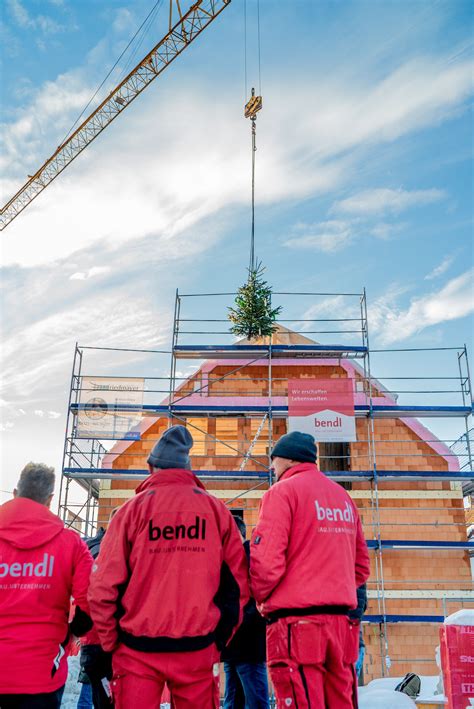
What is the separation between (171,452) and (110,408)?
34.9 ft

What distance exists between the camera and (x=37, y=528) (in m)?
3.67

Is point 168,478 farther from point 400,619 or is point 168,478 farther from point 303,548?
point 400,619

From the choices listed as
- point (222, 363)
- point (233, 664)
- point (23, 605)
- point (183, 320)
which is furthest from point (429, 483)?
point (23, 605)

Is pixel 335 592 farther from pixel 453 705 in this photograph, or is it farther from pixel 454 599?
pixel 454 599

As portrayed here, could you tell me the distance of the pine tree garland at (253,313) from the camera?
15.8m

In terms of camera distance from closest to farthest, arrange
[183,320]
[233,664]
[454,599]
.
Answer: [233,664], [454,599], [183,320]

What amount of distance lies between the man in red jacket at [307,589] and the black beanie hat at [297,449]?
0.46ft

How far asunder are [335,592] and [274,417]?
10.9 m

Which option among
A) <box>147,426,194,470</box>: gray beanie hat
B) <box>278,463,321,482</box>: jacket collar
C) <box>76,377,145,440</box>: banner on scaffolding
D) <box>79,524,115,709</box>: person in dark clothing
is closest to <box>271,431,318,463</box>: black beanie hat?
<box>278,463,321,482</box>: jacket collar

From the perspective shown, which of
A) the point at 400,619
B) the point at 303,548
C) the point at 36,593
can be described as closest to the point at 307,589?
the point at 303,548

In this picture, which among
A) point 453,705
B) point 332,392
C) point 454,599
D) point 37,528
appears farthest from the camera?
point 332,392

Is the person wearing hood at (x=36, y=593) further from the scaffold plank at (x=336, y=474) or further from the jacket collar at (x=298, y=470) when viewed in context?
the scaffold plank at (x=336, y=474)

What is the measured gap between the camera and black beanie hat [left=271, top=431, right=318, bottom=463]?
4.11 meters

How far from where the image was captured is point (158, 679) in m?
3.14
